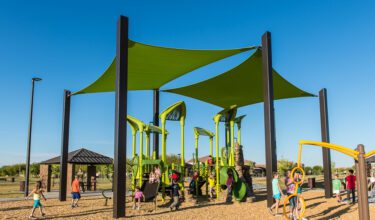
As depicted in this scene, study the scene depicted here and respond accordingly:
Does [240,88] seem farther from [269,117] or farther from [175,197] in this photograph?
[175,197]

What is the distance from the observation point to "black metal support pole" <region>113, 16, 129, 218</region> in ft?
29.3

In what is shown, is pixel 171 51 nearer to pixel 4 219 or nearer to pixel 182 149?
pixel 182 149

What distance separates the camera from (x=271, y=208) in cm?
999

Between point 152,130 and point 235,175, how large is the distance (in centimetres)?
367

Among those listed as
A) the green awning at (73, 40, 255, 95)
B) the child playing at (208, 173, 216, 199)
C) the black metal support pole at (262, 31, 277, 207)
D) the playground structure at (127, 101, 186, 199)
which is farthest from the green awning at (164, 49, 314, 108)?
the child playing at (208, 173, 216, 199)

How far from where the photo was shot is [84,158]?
70.0 ft

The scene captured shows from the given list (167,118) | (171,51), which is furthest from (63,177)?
(171,51)

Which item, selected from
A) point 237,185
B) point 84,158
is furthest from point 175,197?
point 84,158

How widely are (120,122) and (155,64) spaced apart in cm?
398

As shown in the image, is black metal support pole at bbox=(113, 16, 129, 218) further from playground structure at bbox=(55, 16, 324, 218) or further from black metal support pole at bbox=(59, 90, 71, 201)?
black metal support pole at bbox=(59, 90, 71, 201)

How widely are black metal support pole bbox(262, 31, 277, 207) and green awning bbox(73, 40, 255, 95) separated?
601mm

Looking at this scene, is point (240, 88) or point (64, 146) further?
point (240, 88)

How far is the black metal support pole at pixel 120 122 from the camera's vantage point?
352 inches

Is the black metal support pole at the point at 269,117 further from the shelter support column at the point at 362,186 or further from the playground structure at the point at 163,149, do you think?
the shelter support column at the point at 362,186
